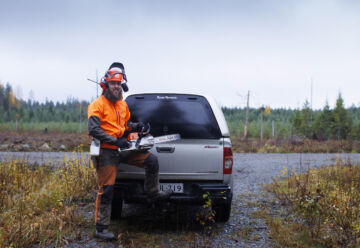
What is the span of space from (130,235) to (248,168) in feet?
27.2

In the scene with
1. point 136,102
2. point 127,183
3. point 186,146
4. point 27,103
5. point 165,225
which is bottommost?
point 165,225

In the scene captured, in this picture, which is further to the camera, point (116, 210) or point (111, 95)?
point (116, 210)

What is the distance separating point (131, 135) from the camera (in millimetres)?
4387

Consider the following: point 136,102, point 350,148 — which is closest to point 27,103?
point 350,148

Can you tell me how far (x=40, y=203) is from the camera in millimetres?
5543

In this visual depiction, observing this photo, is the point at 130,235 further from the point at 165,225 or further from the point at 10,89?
the point at 10,89

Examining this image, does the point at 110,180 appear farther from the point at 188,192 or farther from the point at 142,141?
the point at 188,192

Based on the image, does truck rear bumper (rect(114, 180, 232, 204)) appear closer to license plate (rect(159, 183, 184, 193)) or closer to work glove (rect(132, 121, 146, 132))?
license plate (rect(159, 183, 184, 193))

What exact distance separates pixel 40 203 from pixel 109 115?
8.63 feet

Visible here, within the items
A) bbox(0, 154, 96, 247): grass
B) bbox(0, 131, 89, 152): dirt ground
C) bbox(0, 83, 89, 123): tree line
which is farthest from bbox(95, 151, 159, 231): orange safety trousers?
bbox(0, 83, 89, 123): tree line

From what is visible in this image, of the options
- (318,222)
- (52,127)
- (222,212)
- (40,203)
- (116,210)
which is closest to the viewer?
(318,222)

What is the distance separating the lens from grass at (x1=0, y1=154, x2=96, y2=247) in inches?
154

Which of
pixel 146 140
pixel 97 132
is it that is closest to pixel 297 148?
pixel 146 140

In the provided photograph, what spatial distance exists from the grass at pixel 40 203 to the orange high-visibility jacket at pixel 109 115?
1.37 metres
